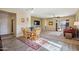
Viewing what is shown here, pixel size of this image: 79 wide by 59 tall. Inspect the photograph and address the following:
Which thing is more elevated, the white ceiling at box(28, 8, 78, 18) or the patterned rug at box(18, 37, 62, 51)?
the white ceiling at box(28, 8, 78, 18)

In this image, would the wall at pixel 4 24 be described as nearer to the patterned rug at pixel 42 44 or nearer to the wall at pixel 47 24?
the patterned rug at pixel 42 44

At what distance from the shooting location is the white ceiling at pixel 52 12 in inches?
86.6

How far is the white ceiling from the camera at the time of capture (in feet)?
7.22

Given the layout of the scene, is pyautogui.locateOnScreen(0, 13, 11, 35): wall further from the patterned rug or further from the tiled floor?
the patterned rug

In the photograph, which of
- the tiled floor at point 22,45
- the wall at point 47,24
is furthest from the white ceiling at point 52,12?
the tiled floor at point 22,45

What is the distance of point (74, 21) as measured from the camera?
2.17m

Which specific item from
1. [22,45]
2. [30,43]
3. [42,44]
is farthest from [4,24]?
[42,44]

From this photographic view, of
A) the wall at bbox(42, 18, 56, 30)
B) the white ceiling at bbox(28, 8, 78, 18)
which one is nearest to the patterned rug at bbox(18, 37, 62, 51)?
the wall at bbox(42, 18, 56, 30)

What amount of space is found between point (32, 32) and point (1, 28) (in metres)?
0.71

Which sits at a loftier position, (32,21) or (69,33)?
(32,21)

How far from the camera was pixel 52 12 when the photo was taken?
2268 millimetres
